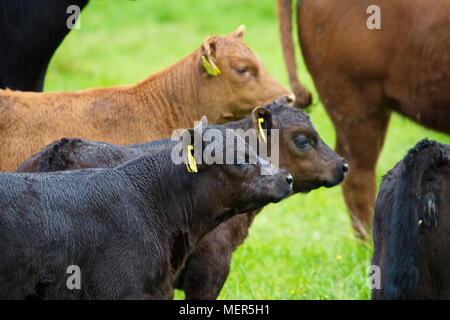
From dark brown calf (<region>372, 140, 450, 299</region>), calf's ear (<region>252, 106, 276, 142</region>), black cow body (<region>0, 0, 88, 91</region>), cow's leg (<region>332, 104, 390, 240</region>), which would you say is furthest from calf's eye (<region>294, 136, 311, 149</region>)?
black cow body (<region>0, 0, 88, 91</region>)

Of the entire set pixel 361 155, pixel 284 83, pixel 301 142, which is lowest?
pixel 301 142

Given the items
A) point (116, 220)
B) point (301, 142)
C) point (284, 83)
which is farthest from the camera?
point (284, 83)

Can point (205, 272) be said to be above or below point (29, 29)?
below

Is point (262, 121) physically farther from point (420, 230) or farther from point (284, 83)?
point (284, 83)

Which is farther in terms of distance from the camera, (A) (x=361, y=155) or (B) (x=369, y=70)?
(A) (x=361, y=155)

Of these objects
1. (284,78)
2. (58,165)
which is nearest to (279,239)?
(58,165)

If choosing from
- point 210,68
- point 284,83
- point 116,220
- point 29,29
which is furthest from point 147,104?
point 284,83

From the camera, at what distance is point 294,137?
5.71m

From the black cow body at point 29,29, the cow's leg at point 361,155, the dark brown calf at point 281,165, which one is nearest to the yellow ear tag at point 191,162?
the dark brown calf at point 281,165

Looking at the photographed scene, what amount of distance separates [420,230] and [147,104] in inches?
114

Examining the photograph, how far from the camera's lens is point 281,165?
227 inches

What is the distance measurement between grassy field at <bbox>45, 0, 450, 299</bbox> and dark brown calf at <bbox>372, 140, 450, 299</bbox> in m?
1.84

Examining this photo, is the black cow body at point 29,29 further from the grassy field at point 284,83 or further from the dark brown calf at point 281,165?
the grassy field at point 284,83
